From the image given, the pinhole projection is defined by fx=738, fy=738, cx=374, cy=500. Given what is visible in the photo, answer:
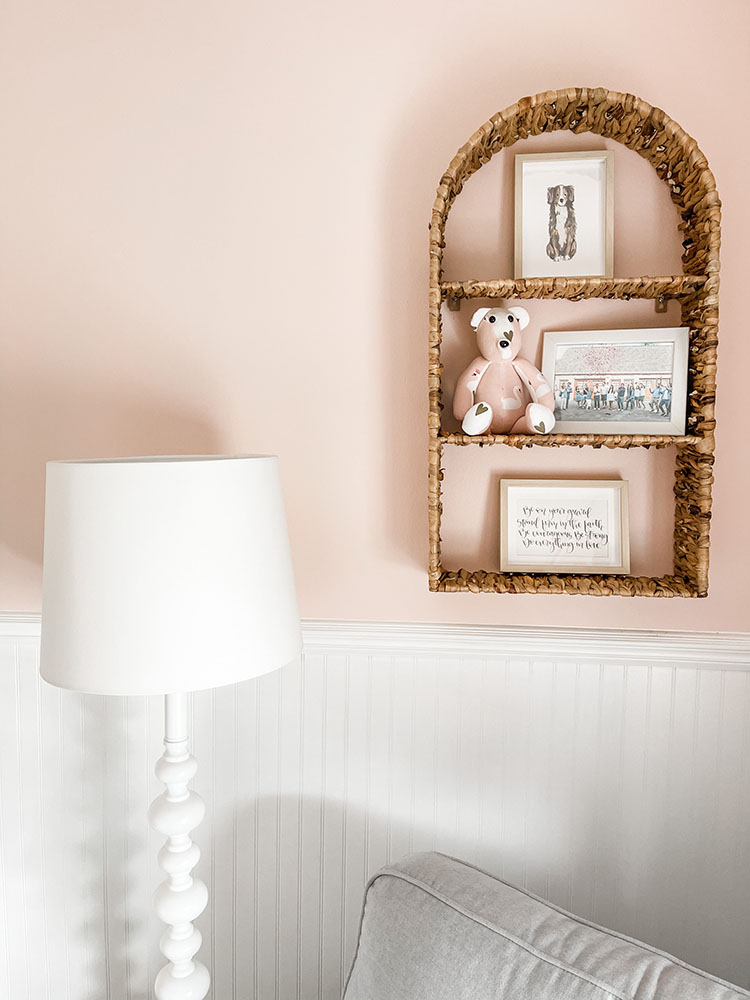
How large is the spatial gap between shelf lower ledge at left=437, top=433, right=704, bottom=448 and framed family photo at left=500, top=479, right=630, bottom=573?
0.39 ft

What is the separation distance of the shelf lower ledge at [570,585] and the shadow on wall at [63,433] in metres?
0.54

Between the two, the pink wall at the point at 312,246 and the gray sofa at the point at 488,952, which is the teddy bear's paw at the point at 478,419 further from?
the gray sofa at the point at 488,952

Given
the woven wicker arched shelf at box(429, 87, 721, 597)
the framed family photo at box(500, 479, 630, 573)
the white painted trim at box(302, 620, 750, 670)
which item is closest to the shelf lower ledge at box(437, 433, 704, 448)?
the woven wicker arched shelf at box(429, 87, 721, 597)

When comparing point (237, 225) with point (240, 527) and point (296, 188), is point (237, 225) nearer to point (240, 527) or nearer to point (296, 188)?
point (296, 188)

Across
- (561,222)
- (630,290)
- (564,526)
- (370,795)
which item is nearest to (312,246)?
(561,222)

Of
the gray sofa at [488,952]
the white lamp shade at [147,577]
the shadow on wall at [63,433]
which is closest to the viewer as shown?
the gray sofa at [488,952]

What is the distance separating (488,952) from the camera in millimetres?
962

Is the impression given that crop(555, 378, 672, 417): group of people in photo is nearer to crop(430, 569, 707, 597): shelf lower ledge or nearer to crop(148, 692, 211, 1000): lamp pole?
crop(430, 569, 707, 597): shelf lower ledge

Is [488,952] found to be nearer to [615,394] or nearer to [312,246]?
[615,394]

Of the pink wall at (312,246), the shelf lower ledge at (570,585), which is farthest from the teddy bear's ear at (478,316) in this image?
the shelf lower ledge at (570,585)

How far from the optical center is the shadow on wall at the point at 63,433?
1.44 meters

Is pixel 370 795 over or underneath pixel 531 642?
underneath

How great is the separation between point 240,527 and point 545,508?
0.58 m

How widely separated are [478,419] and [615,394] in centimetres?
26
